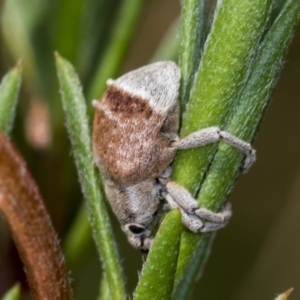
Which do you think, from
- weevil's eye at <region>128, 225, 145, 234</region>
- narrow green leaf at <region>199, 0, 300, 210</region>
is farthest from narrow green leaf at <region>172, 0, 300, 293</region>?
weevil's eye at <region>128, 225, 145, 234</region>

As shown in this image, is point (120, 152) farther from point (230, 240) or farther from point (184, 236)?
point (230, 240)

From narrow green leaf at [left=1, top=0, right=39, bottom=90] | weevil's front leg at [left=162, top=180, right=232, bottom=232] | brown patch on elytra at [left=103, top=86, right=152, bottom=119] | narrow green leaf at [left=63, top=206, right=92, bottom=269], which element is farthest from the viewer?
narrow green leaf at [left=1, top=0, right=39, bottom=90]

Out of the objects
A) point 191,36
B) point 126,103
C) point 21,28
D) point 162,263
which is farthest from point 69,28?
point 162,263

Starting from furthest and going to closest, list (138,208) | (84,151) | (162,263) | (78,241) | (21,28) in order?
(21,28) < (78,241) < (138,208) < (84,151) < (162,263)

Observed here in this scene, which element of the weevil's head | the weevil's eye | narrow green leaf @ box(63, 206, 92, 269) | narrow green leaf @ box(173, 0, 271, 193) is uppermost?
narrow green leaf @ box(173, 0, 271, 193)

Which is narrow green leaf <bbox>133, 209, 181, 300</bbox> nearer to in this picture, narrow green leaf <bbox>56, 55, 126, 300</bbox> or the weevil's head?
narrow green leaf <bbox>56, 55, 126, 300</bbox>

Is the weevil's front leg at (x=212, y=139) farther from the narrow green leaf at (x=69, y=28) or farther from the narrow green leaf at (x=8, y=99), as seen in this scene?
the narrow green leaf at (x=69, y=28)

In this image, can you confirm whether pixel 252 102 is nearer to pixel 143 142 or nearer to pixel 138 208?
pixel 143 142
